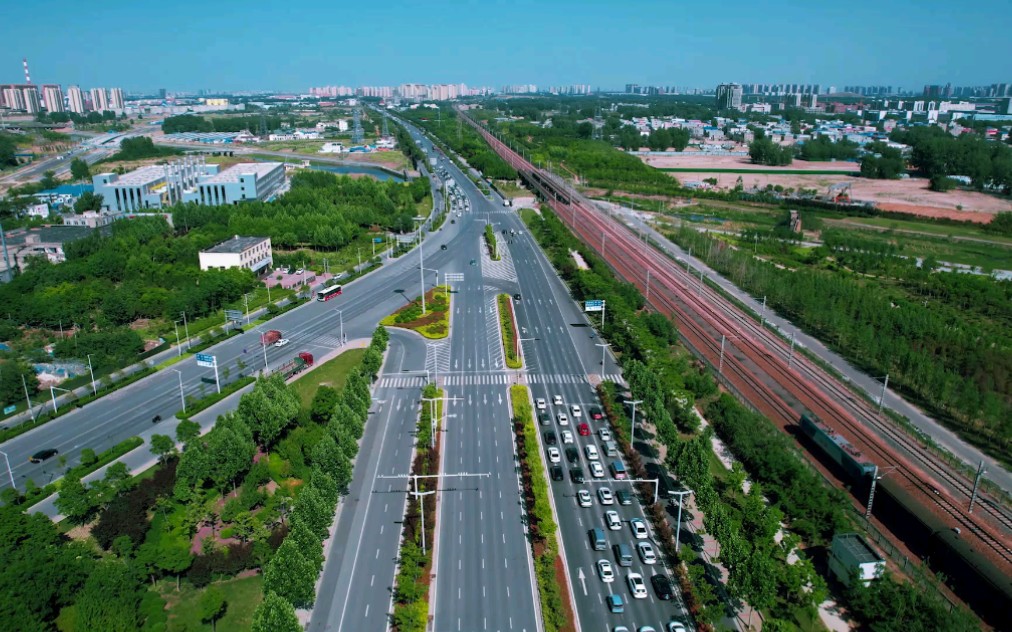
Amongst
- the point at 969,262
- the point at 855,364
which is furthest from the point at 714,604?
the point at 969,262

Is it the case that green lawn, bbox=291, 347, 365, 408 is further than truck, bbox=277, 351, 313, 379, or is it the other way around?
truck, bbox=277, 351, 313, 379

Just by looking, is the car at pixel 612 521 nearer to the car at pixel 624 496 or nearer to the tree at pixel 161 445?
the car at pixel 624 496

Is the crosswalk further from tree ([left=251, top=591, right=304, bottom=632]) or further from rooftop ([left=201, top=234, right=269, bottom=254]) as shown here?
rooftop ([left=201, top=234, right=269, bottom=254])

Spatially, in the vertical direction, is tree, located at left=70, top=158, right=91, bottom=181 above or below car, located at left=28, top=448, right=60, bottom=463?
above

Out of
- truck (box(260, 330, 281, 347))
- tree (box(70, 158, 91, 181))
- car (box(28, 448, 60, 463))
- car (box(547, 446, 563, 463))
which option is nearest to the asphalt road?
car (box(547, 446, 563, 463))

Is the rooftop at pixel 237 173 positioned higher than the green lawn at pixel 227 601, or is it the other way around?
the rooftop at pixel 237 173

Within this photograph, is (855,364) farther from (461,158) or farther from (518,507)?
(461,158)

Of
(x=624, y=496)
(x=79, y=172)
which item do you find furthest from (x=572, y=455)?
(x=79, y=172)

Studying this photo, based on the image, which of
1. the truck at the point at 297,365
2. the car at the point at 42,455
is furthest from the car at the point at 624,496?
the car at the point at 42,455
